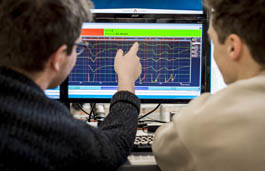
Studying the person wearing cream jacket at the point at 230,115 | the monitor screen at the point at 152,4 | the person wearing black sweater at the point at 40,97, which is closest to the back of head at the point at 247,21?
the person wearing cream jacket at the point at 230,115

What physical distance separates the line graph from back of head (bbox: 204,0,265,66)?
0.40 metres

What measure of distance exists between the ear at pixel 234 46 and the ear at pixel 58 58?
0.42 meters

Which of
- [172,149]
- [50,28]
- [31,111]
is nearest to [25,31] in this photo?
[50,28]

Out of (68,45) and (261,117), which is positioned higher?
(68,45)

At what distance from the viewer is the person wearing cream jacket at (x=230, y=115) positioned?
0.61 m

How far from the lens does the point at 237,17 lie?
2.32 ft

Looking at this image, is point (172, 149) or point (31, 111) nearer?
point (31, 111)

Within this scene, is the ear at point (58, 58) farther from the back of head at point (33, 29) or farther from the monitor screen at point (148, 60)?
the monitor screen at point (148, 60)

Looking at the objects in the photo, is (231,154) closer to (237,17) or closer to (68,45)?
(237,17)

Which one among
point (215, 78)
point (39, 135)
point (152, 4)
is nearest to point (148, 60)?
point (215, 78)

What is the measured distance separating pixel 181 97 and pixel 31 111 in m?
0.72

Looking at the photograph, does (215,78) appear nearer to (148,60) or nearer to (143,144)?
(148,60)

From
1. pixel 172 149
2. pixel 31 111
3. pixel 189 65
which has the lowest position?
pixel 172 149

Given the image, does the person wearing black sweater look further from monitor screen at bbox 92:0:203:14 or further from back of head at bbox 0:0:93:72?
monitor screen at bbox 92:0:203:14
